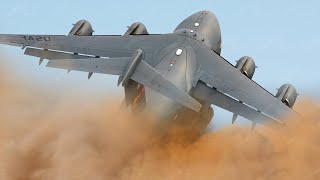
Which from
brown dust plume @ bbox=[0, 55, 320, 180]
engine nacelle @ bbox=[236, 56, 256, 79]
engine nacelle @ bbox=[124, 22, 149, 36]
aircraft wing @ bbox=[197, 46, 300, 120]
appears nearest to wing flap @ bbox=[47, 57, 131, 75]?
brown dust plume @ bbox=[0, 55, 320, 180]

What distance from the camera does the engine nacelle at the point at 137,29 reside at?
34062 mm

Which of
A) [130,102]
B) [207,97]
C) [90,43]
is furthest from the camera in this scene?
[90,43]

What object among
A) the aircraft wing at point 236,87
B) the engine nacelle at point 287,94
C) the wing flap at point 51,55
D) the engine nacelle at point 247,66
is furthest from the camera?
the wing flap at point 51,55

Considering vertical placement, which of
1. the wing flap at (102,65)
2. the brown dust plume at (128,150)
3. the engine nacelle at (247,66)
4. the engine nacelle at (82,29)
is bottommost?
the brown dust plume at (128,150)

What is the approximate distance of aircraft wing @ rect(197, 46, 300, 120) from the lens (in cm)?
2950

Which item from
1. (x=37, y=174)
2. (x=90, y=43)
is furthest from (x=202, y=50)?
(x=37, y=174)

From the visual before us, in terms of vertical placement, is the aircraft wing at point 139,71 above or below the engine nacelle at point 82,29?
below

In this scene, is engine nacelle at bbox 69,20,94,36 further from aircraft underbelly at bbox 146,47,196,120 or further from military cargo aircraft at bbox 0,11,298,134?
aircraft underbelly at bbox 146,47,196,120

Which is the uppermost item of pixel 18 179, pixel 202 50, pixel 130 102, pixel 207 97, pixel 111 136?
pixel 202 50

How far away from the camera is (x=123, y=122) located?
28.1 meters

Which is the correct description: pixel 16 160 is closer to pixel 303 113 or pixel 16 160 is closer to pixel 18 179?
pixel 18 179

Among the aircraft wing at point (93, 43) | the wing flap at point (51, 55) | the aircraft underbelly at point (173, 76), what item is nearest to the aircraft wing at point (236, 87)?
the aircraft underbelly at point (173, 76)

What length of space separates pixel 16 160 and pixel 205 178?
8881mm

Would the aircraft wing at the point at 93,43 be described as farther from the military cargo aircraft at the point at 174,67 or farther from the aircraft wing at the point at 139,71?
the aircraft wing at the point at 139,71
